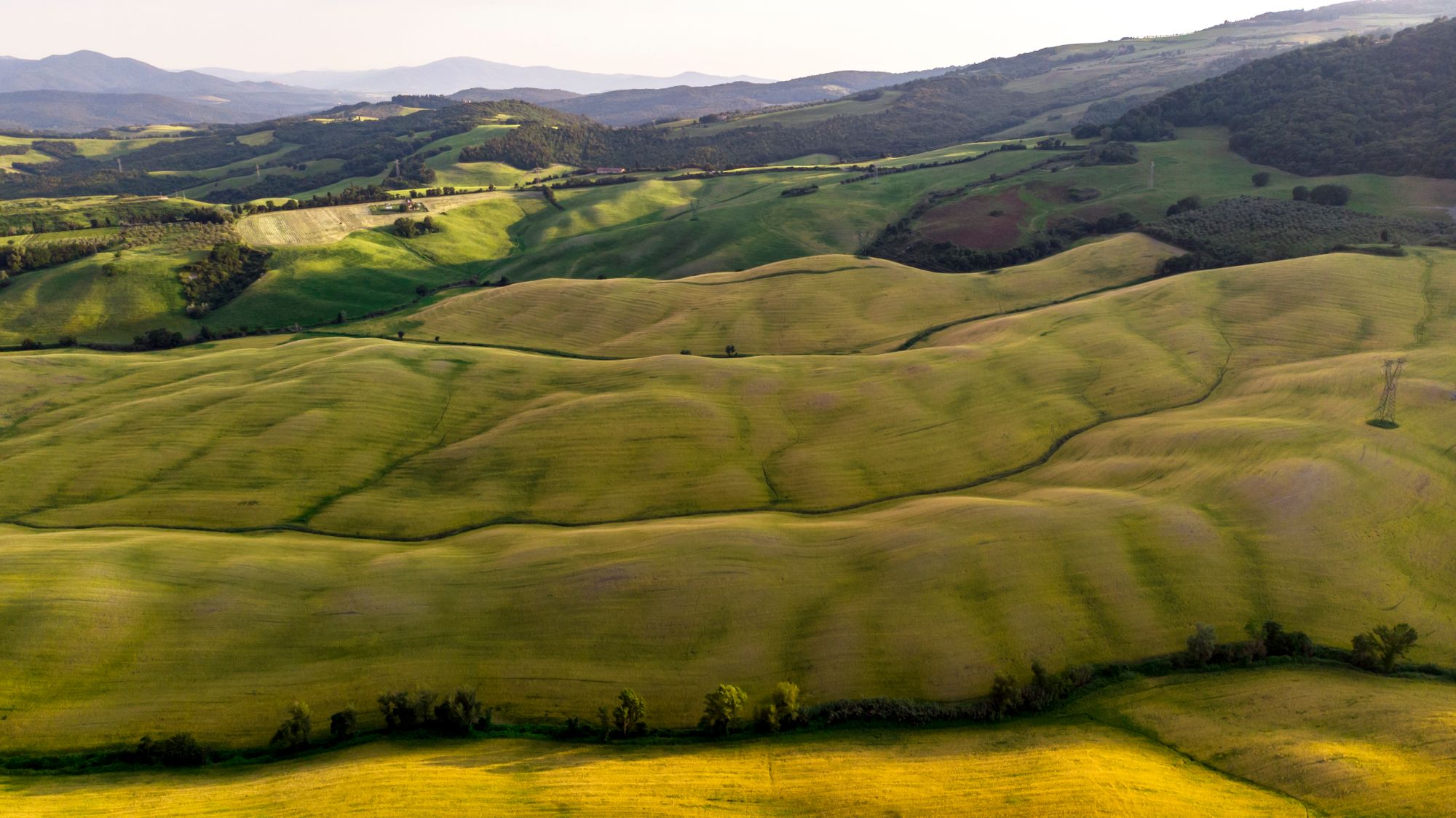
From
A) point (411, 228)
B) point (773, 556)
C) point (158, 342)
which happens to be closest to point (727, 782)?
point (773, 556)

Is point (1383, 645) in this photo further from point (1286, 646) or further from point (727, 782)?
point (727, 782)

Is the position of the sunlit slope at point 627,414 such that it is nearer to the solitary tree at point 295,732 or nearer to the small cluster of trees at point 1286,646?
the small cluster of trees at point 1286,646

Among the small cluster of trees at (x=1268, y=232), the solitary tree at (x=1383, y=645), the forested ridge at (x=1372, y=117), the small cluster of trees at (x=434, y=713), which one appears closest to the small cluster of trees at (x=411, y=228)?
the small cluster of trees at (x=1268, y=232)

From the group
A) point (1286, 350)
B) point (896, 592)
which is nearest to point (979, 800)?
point (896, 592)

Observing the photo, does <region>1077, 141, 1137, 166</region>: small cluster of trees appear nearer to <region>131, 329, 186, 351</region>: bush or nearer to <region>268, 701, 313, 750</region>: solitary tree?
<region>131, 329, 186, 351</region>: bush

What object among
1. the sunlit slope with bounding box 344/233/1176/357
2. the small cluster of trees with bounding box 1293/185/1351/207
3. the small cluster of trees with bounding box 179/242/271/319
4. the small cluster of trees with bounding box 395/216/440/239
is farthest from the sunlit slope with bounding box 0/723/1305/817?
the small cluster of trees with bounding box 395/216/440/239

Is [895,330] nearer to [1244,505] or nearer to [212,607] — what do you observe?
[1244,505]
